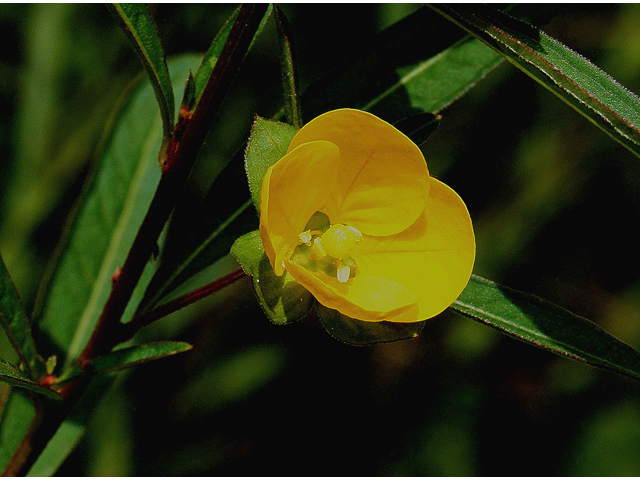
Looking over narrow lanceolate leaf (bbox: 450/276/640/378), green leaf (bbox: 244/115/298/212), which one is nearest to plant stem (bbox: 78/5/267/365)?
green leaf (bbox: 244/115/298/212)

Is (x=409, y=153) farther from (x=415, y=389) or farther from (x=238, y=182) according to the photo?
(x=415, y=389)

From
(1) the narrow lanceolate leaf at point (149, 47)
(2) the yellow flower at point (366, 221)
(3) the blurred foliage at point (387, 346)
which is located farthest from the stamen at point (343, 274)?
(3) the blurred foliage at point (387, 346)

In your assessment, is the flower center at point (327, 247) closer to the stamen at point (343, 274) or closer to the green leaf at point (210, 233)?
the stamen at point (343, 274)

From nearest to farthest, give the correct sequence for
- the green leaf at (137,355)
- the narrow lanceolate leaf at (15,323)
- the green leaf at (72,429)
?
1. the green leaf at (137,355)
2. the narrow lanceolate leaf at (15,323)
3. the green leaf at (72,429)

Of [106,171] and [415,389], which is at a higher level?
[106,171]

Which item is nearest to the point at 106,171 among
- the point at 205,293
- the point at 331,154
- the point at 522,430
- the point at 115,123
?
the point at 115,123
